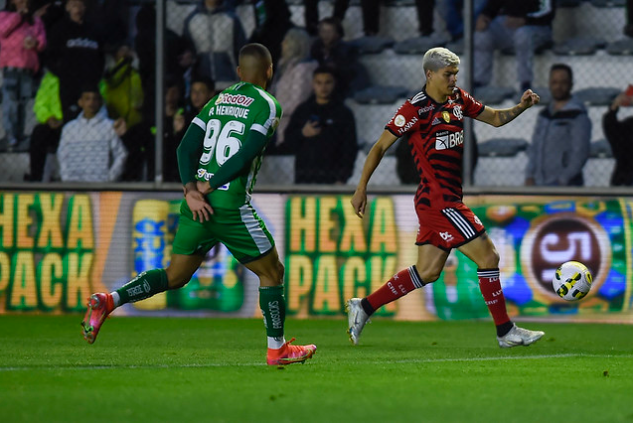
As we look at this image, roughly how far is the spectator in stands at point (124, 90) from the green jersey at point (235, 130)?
519 cm

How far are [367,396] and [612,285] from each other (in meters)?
5.87

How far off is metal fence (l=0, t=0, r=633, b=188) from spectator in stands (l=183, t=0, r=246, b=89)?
0.01 m

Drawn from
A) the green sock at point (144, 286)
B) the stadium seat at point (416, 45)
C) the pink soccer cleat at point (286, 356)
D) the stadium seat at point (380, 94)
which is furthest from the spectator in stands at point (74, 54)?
the pink soccer cleat at point (286, 356)

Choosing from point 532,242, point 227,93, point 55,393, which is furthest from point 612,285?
point 55,393

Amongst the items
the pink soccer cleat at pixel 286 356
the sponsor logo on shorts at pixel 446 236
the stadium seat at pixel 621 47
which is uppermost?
the stadium seat at pixel 621 47

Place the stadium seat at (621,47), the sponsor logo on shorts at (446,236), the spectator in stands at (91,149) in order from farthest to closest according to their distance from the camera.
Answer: the stadium seat at (621,47) → the spectator in stands at (91,149) → the sponsor logo on shorts at (446,236)

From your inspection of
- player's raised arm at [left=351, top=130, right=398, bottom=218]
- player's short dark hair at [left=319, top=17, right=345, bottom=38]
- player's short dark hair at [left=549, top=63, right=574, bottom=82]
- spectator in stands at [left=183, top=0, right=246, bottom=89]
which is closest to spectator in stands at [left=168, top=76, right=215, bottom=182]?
spectator in stands at [left=183, top=0, right=246, bottom=89]

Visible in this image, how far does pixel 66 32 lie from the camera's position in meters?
12.4

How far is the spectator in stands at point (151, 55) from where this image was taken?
39.4 feet

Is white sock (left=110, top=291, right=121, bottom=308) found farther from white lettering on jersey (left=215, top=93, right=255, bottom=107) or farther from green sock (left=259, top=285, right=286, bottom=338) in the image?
white lettering on jersey (left=215, top=93, right=255, bottom=107)

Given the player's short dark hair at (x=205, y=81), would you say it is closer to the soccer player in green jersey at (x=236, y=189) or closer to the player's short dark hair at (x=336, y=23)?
the player's short dark hair at (x=336, y=23)

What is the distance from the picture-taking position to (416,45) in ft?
41.4

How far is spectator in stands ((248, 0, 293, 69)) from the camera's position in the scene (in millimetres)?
12273

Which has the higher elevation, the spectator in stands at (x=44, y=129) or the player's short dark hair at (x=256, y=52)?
the player's short dark hair at (x=256, y=52)
